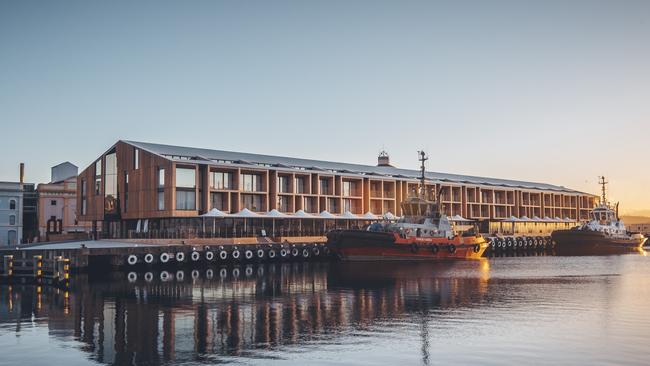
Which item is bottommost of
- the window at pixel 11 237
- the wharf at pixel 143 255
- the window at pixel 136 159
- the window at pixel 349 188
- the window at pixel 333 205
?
the wharf at pixel 143 255

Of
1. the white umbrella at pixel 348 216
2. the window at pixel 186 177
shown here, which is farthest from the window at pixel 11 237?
the white umbrella at pixel 348 216

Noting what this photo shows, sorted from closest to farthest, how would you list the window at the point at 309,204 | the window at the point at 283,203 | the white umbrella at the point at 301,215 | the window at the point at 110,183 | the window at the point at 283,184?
the window at the point at 110,183, the white umbrella at the point at 301,215, the window at the point at 283,203, the window at the point at 283,184, the window at the point at 309,204

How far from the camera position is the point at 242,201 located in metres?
86.9

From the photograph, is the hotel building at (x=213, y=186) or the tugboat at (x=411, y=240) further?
the hotel building at (x=213, y=186)

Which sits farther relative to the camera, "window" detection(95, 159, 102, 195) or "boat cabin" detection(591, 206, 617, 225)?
"boat cabin" detection(591, 206, 617, 225)

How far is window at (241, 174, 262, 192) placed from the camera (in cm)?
8719

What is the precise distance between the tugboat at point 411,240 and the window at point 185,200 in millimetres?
19009

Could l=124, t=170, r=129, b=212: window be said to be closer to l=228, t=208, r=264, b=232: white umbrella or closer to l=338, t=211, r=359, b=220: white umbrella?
l=228, t=208, r=264, b=232: white umbrella

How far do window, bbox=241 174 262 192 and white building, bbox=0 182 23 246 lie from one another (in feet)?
137

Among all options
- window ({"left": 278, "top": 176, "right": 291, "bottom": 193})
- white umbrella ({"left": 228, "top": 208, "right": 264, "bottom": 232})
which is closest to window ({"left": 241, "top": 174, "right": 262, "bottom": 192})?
window ({"left": 278, "top": 176, "right": 291, "bottom": 193})

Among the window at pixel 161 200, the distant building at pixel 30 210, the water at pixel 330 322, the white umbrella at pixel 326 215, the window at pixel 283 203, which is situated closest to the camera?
the water at pixel 330 322

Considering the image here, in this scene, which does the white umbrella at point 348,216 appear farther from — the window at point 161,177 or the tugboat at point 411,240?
the window at point 161,177

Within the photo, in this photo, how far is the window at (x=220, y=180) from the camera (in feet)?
273

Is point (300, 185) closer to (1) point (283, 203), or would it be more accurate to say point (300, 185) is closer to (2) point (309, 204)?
(2) point (309, 204)
